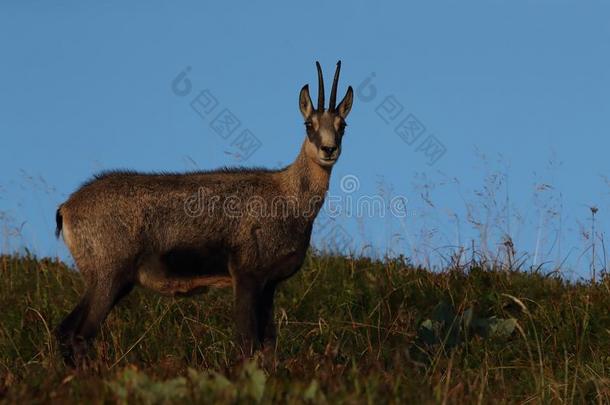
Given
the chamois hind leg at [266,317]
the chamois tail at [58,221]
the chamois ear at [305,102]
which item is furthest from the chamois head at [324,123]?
the chamois tail at [58,221]

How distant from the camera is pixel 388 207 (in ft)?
36.4

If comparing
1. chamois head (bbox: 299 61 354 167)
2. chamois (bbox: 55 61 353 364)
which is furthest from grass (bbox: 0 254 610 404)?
chamois head (bbox: 299 61 354 167)

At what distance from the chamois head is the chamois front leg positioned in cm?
140

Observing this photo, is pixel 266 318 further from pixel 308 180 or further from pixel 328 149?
pixel 328 149

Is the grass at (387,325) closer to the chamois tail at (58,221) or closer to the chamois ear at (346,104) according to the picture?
the chamois tail at (58,221)

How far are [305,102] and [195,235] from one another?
184 cm

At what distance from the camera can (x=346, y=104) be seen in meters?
9.16

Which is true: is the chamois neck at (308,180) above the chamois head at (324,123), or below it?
below

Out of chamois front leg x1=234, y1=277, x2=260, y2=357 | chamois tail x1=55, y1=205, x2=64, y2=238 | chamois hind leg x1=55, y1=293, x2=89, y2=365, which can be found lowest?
chamois hind leg x1=55, y1=293, x2=89, y2=365

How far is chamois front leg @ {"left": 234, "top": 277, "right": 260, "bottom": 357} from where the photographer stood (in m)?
8.09

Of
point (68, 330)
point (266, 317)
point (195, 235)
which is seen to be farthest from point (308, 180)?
point (68, 330)

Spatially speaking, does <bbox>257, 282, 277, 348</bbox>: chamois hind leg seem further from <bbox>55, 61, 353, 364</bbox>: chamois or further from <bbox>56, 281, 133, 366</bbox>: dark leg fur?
<bbox>56, 281, 133, 366</bbox>: dark leg fur

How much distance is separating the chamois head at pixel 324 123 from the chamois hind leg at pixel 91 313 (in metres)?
2.21

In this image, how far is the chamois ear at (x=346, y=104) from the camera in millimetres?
9078
